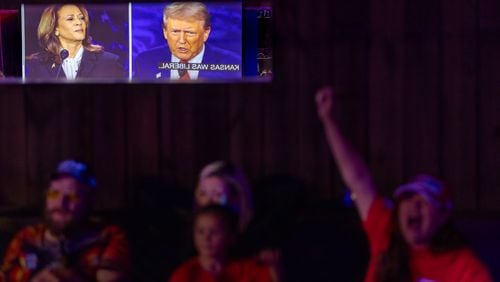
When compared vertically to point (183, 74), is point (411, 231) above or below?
below

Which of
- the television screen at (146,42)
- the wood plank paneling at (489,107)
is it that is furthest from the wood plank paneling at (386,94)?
the television screen at (146,42)

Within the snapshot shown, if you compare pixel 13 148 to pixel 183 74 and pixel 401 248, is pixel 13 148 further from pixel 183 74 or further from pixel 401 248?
pixel 401 248

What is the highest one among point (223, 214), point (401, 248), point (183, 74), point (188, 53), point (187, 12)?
point (187, 12)

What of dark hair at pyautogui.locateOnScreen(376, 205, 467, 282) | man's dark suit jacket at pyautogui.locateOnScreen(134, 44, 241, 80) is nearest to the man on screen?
man's dark suit jacket at pyautogui.locateOnScreen(134, 44, 241, 80)

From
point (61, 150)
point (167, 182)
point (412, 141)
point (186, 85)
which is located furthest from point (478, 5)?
point (61, 150)

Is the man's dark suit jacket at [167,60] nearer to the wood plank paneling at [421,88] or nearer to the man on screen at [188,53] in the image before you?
the man on screen at [188,53]

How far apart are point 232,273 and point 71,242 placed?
0.91 metres

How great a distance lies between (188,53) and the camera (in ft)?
15.2

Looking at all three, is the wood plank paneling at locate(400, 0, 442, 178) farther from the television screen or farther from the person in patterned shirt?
the person in patterned shirt

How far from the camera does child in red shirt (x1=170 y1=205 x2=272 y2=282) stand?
162 inches

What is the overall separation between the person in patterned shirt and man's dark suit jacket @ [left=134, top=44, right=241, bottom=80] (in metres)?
0.71

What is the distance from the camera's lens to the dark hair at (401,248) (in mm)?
4012

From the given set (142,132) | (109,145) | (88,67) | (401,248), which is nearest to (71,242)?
(109,145)

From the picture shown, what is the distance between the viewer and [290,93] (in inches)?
179
